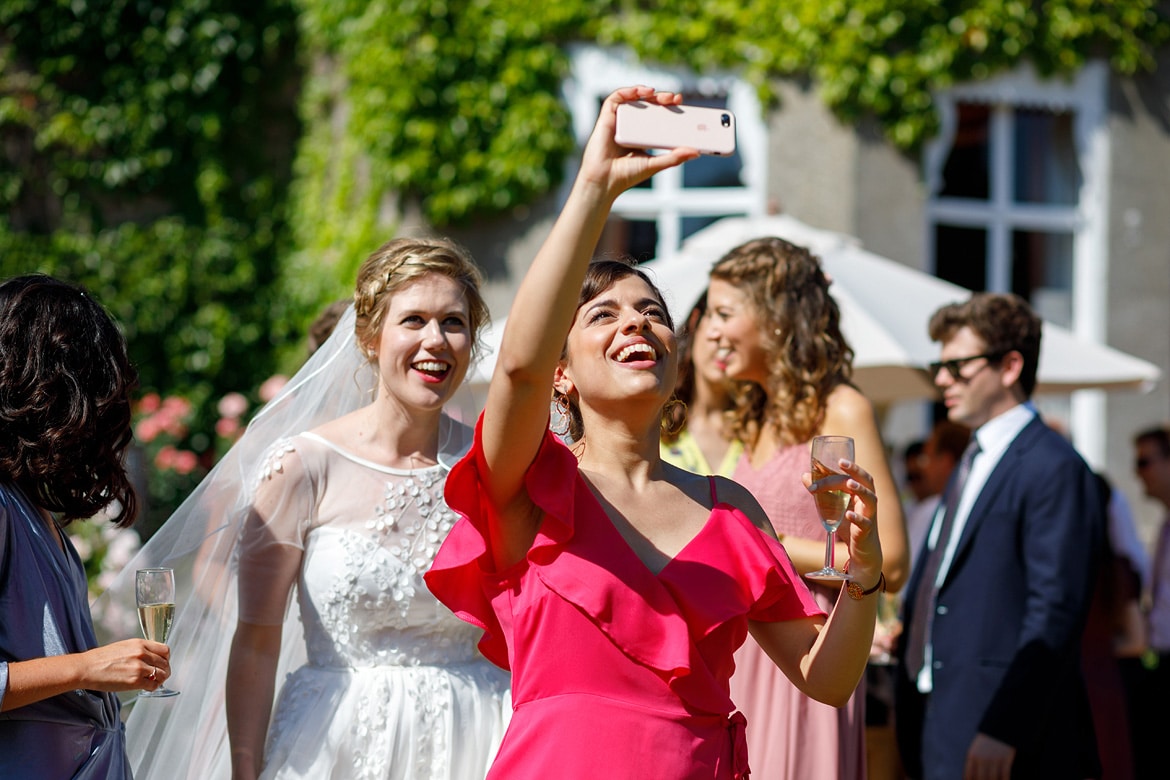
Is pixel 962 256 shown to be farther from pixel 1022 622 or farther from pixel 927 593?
pixel 1022 622

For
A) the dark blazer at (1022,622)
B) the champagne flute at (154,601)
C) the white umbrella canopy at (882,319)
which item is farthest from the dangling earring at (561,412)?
the white umbrella canopy at (882,319)

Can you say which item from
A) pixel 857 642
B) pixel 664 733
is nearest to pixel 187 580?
pixel 664 733

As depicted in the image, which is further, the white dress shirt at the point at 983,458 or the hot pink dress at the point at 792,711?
the white dress shirt at the point at 983,458

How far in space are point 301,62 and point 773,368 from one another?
744 centimetres

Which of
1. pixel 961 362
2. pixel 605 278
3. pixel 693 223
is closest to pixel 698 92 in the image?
pixel 693 223

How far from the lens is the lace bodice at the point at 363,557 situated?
299 centimetres

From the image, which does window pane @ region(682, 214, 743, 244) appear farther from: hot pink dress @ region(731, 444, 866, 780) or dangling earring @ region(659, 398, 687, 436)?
dangling earring @ region(659, 398, 687, 436)

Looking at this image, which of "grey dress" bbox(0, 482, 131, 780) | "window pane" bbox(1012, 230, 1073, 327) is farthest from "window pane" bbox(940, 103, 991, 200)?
"grey dress" bbox(0, 482, 131, 780)

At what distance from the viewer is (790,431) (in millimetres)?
3529

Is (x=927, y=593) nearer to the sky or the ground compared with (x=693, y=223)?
nearer to the ground

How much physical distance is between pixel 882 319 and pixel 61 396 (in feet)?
12.8

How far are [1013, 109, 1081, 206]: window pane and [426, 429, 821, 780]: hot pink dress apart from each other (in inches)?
324

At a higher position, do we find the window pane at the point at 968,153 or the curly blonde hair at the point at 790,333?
the window pane at the point at 968,153

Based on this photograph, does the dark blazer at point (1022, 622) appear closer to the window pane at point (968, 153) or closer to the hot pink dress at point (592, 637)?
the hot pink dress at point (592, 637)
